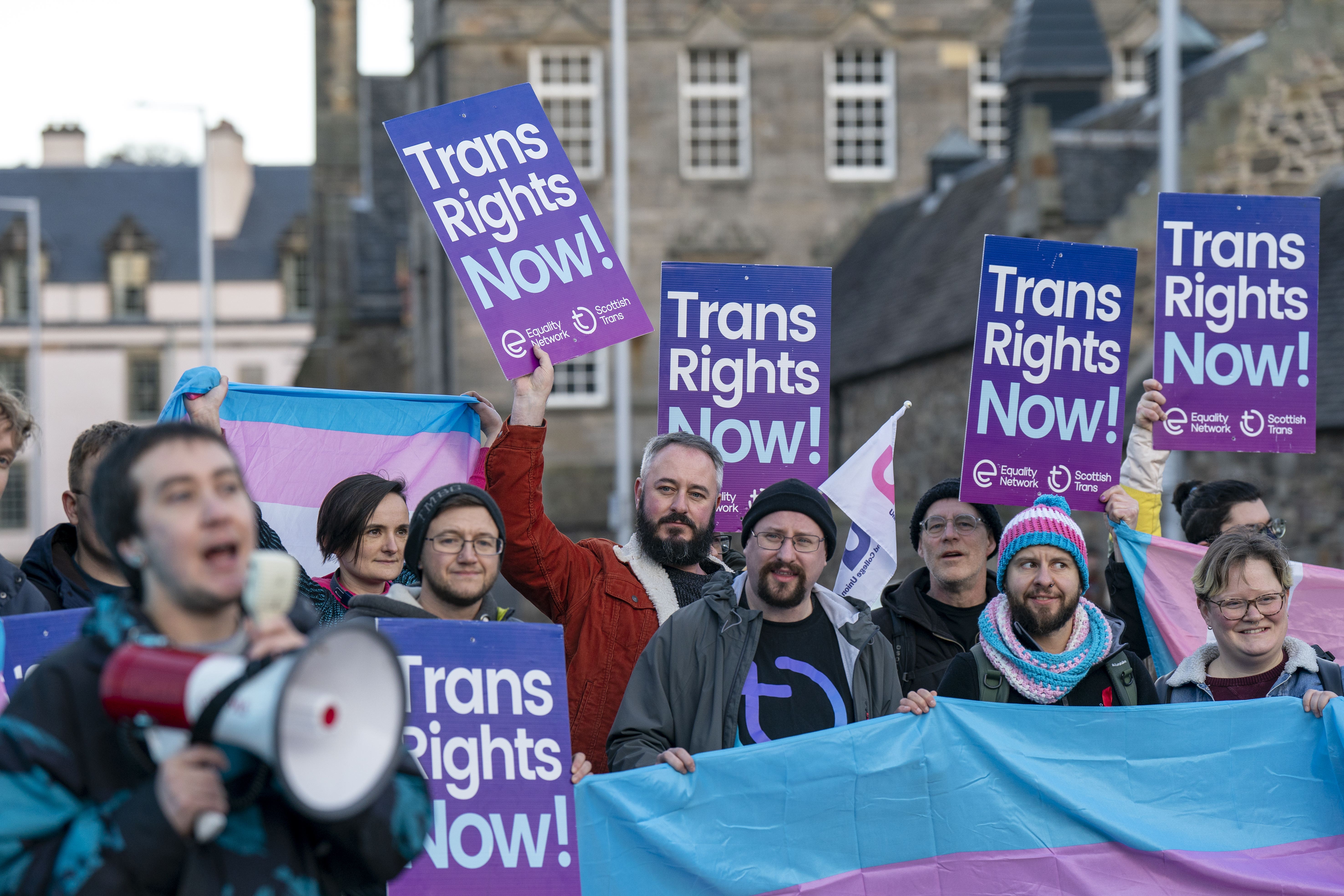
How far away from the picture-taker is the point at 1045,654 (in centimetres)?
505

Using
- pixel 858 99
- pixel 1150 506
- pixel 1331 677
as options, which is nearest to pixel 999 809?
pixel 1331 677

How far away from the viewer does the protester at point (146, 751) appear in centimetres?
269

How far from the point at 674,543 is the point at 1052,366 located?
85.7 inches

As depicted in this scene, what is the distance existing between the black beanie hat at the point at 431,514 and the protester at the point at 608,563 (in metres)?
0.72

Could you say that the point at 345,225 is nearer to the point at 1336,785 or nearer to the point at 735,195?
the point at 735,195

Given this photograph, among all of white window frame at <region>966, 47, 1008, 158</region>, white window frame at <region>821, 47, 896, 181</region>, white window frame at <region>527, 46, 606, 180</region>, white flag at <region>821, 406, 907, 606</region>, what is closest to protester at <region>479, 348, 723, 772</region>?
white flag at <region>821, 406, 907, 606</region>

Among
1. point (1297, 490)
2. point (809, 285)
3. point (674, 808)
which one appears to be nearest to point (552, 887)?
point (674, 808)

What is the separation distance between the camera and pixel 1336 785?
5297 mm

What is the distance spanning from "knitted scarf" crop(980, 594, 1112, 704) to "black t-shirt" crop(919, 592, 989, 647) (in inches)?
26.9

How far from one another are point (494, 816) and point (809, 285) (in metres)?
3.36

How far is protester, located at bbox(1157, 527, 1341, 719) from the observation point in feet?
16.9

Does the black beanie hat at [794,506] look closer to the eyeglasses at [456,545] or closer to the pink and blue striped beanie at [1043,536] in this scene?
the pink and blue striped beanie at [1043,536]

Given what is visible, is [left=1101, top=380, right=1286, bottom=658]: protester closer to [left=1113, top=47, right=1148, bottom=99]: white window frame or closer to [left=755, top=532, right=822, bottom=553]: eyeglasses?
[left=755, top=532, right=822, bottom=553]: eyeglasses

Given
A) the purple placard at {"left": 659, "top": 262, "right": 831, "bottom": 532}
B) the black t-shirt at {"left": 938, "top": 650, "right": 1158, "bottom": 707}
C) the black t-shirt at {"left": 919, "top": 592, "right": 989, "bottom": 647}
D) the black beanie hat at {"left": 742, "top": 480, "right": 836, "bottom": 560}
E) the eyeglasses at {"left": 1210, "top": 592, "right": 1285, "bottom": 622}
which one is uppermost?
the purple placard at {"left": 659, "top": 262, "right": 831, "bottom": 532}
